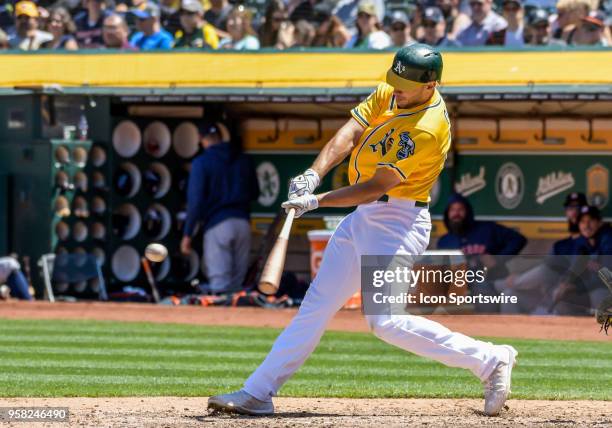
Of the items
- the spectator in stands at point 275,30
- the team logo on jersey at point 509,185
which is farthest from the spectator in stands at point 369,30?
the team logo on jersey at point 509,185

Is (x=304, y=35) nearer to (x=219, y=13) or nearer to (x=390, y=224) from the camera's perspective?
(x=219, y=13)

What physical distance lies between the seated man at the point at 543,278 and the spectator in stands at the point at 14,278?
4900 millimetres

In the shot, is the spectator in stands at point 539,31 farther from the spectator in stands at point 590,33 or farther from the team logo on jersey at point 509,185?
the team logo on jersey at point 509,185

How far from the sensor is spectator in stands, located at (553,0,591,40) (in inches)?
528

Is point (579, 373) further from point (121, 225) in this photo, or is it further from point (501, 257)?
point (121, 225)

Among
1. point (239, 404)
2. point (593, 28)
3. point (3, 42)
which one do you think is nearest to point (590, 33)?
point (593, 28)

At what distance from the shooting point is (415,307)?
1216 cm

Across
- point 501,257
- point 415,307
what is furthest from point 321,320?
point 501,257

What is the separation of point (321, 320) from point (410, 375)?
2.64m

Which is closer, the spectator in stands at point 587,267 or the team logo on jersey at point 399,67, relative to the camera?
the team logo on jersey at point 399,67

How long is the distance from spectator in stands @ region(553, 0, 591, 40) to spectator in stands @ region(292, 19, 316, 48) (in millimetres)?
2687

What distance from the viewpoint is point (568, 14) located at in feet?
44.8

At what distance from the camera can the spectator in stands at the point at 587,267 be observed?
12430 millimetres

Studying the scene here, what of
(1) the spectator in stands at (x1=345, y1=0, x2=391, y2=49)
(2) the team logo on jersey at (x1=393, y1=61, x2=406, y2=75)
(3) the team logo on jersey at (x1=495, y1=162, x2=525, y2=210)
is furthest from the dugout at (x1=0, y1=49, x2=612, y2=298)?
(2) the team logo on jersey at (x1=393, y1=61, x2=406, y2=75)
